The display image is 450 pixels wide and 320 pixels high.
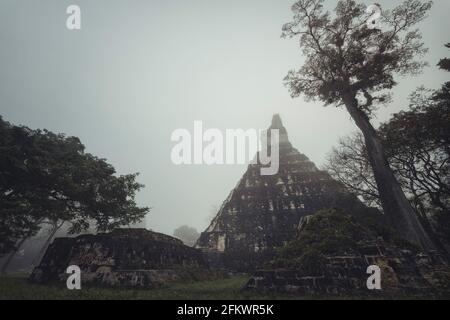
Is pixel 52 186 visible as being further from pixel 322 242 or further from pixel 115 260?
pixel 322 242

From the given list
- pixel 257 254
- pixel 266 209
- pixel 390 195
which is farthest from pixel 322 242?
pixel 266 209

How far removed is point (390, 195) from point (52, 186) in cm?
2012

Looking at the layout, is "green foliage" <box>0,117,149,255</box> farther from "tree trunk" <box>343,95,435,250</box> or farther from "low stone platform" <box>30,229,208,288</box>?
"tree trunk" <box>343,95,435,250</box>

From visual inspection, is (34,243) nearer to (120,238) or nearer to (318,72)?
(120,238)

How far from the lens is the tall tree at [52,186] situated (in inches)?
538

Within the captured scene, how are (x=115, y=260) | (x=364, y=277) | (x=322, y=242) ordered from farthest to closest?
(x=115, y=260), (x=322, y=242), (x=364, y=277)

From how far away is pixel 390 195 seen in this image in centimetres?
1549

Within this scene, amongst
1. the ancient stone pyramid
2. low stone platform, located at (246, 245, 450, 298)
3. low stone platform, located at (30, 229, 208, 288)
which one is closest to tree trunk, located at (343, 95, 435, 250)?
low stone platform, located at (246, 245, 450, 298)

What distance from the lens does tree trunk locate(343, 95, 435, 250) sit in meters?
13.9

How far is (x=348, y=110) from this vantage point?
760 inches

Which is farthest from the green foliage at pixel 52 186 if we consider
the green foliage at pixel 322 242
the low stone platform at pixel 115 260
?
the green foliage at pixel 322 242

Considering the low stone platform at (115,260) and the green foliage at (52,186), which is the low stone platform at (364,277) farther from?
the green foliage at (52,186)

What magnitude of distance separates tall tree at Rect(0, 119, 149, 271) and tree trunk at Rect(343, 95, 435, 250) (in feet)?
50.7

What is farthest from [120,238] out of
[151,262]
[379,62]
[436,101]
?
[436,101]
